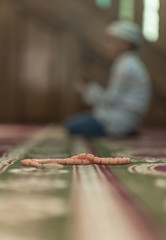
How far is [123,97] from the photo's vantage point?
258 centimetres

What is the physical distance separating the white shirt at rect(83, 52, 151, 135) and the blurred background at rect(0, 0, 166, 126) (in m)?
1.66

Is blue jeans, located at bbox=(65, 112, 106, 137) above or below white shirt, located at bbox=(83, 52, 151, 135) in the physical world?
below

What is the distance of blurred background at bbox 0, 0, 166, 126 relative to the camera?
4207mm

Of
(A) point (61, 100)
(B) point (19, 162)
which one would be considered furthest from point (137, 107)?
(A) point (61, 100)

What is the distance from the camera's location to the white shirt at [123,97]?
2.54 metres

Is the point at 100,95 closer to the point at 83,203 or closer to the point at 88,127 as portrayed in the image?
the point at 88,127

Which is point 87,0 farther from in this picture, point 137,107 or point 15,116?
point 137,107

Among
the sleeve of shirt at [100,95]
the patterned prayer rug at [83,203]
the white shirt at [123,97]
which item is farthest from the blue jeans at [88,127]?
the patterned prayer rug at [83,203]

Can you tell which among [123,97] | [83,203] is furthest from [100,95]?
[83,203]

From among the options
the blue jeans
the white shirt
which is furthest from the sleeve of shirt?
the blue jeans

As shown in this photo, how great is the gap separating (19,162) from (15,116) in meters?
3.23

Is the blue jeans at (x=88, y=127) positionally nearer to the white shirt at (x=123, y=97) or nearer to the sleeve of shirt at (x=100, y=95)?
the white shirt at (x=123, y=97)

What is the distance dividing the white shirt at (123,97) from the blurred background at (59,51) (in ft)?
5.46

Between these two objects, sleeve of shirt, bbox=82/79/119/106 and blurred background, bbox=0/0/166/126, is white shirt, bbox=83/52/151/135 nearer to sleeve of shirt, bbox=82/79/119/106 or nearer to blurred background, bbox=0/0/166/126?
sleeve of shirt, bbox=82/79/119/106
